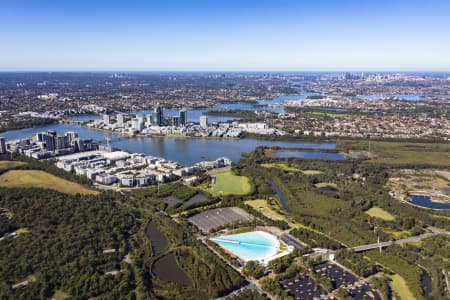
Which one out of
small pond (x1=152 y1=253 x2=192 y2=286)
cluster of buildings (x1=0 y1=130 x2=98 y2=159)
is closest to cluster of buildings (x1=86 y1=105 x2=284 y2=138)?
cluster of buildings (x1=0 y1=130 x2=98 y2=159)

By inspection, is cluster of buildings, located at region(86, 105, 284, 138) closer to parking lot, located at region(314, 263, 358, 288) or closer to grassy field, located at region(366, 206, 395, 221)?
grassy field, located at region(366, 206, 395, 221)

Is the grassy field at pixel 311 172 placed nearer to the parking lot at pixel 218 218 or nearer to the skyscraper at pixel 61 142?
the parking lot at pixel 218 218

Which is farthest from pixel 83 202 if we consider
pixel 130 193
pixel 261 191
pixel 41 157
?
pixel 41 157

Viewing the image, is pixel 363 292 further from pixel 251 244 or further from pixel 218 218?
pixel 218 218

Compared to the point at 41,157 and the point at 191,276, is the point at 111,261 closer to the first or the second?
the point at 191,276

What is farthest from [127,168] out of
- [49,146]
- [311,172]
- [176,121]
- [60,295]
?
[176,121]
